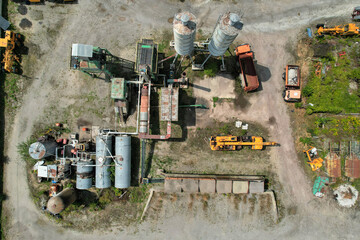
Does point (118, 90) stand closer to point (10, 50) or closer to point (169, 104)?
point (169, 104)

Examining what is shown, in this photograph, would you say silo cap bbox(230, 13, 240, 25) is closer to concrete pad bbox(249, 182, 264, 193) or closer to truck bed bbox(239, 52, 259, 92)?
truck bed bbox(239, 52, 259, 92)

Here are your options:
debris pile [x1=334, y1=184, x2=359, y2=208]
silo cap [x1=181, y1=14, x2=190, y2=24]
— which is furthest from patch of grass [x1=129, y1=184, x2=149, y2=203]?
debris pile [x1=334, y1=184, x2=359, y2=208]

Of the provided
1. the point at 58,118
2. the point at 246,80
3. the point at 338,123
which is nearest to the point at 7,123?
the point at 58,118

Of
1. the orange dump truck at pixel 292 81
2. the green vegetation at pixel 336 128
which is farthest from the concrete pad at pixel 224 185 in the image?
the orange dump truck at pixel 292 81

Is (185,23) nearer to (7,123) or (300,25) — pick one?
(300,25)

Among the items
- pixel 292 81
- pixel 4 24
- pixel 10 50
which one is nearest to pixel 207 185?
pixel 292 81

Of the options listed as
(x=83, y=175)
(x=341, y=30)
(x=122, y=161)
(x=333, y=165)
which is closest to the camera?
(x=122, y=161)
